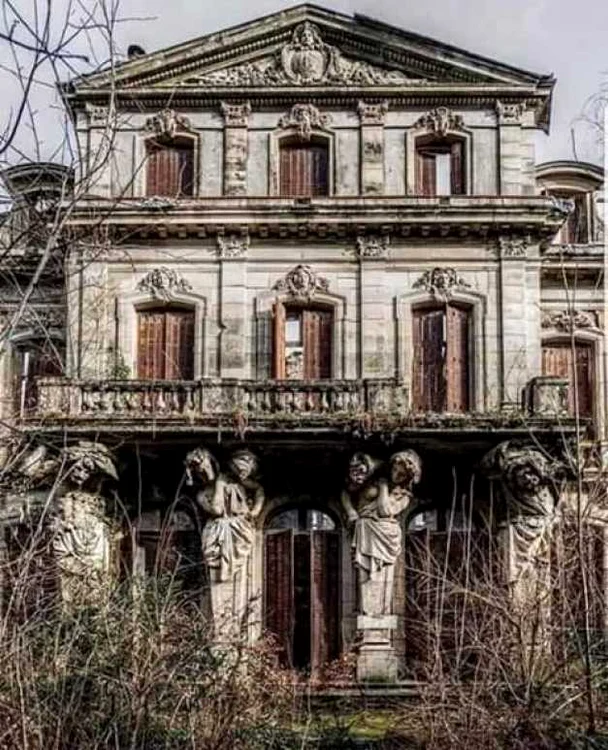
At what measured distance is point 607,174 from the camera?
15.9 metres

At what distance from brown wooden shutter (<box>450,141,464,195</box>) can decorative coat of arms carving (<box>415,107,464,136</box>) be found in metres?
0.35

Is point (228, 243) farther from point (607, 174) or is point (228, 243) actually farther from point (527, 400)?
point (607, 174)

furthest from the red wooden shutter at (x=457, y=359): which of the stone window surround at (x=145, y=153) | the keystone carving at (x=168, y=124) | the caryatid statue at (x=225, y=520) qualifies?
the keystone carving at (x=168, y=124)

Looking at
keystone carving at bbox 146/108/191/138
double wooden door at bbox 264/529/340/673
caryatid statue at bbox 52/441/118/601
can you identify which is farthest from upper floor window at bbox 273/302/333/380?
caryatid statue at bbox 52/441/118/601

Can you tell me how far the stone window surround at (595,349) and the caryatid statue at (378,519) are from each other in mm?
5846

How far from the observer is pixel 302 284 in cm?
2869

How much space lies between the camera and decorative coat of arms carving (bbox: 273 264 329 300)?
28672 millimetres

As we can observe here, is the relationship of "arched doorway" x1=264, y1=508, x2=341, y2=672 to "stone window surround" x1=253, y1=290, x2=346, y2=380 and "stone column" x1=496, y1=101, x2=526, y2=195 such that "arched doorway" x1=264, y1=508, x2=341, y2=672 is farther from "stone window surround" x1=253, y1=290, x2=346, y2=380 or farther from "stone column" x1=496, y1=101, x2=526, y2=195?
"stone column" x1=496, y1=101, x2=526, y2=195

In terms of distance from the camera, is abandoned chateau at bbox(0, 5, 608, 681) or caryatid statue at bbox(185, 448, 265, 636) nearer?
caryatid statue at bbox(185, 448, 265, 636)

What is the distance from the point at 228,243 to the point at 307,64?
4.10m

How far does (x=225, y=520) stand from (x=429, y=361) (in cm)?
545

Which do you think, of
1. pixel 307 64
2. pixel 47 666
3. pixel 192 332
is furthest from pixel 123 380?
pixel 47 666

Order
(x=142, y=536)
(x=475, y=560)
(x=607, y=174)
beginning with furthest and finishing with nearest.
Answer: (x=142, y=536) < (x=475, y=560) < (x=607, y=174)

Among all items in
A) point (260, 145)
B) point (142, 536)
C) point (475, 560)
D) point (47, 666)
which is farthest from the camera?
point (260, 145)
